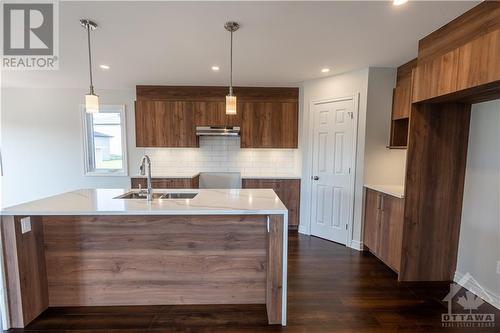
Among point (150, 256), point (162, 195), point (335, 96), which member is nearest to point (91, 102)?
point (162, 195)

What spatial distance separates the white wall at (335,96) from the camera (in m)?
3.18

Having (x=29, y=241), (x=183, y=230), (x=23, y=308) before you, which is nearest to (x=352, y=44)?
(x=183, y=230)

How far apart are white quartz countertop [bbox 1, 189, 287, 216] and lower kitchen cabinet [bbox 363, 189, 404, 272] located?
1.43m

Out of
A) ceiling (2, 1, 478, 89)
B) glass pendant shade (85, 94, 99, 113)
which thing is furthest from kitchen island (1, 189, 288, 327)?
ceiling (2, 1, 478, 89)

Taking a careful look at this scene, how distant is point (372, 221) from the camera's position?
3070 mm

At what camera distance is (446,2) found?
5.74ft

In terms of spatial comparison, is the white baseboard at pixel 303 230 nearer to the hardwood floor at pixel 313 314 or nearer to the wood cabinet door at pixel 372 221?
the wood cabinet door at pixel 372 221

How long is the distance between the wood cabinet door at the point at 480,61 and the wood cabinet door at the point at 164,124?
3.51 metres

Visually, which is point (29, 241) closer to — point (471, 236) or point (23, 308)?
point (23, 308)

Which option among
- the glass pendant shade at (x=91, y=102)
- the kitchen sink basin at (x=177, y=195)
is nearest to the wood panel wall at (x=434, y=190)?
the kitchen sink basin at (x=177, y=195)

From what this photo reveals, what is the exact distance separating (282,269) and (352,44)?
2.26 meters
